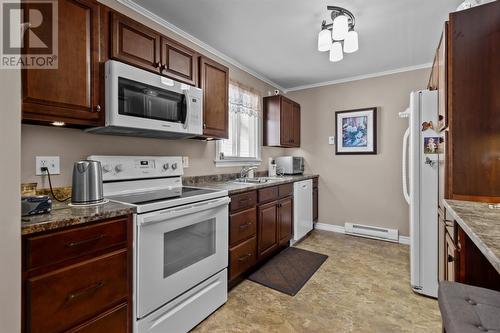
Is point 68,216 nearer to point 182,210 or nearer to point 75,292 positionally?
point 75,292

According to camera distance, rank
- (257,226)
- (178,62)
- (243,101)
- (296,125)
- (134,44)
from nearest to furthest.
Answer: (134,44)
(178,62)
(257,226)
(243,101)
(296,125)

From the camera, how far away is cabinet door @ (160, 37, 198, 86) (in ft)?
6.18

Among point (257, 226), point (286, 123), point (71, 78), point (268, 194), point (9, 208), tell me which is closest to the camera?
point (9, 208)

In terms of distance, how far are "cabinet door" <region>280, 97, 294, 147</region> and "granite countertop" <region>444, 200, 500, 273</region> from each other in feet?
7.85

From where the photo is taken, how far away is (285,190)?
2949mm

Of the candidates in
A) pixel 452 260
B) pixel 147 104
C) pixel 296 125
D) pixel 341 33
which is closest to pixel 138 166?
pixel 147 104

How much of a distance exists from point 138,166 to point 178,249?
0.76 metres

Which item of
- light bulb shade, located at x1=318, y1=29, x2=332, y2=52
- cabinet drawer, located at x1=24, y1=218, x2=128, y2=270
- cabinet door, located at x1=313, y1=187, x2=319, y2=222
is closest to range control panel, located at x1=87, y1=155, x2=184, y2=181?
cabinet drawer, located at x1=24, y1=218, x2=128, y2=270

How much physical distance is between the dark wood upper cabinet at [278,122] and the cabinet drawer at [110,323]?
9.14 feet

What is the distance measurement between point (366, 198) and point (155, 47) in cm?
332

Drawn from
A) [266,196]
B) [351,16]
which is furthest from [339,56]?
[266,196]

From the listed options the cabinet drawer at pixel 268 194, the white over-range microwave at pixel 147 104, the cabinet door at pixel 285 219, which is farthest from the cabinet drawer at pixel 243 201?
the white over-range microwave at pixel 147 104

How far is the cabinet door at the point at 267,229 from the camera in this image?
2502 millimetres

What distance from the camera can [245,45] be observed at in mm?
2682
